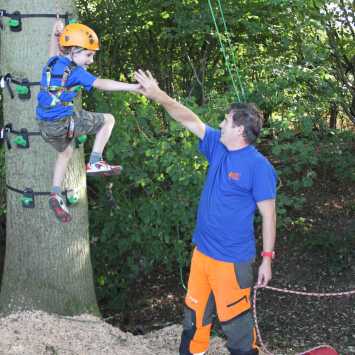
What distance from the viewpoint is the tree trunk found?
4.27m

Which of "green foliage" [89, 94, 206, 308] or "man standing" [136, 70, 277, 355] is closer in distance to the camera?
"man standing" [136, 70, 277, 355]

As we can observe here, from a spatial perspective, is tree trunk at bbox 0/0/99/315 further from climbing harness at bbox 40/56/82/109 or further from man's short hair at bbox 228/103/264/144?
man's short hair at bbox 228/103/264/144

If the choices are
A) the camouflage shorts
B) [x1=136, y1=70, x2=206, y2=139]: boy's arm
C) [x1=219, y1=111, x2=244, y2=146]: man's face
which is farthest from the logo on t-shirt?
the camouflage shorts

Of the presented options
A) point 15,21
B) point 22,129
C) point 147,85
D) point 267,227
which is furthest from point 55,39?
point 267,227

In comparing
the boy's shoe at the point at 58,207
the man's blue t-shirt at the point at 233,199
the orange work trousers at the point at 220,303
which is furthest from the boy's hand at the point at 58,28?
the orange work trousers at the point at 220,303

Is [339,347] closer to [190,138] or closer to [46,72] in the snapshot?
[190,138]

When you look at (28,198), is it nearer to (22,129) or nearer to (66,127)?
(22,129)

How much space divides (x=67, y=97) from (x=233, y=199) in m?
1.24

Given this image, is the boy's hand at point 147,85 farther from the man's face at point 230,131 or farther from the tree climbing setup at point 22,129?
the tree climbing setup at point 22,129

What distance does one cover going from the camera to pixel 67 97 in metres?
3.79

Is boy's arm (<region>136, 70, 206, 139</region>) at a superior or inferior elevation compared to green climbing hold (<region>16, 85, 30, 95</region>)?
inferior

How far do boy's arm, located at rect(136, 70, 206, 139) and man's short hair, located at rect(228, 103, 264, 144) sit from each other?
0.28m

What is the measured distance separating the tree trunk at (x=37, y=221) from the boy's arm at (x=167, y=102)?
96 cm

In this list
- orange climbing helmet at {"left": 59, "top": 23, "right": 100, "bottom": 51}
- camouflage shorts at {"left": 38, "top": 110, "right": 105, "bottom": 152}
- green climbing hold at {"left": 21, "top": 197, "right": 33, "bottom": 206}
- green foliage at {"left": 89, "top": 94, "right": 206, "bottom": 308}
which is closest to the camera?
orange climbing helmet at {"left": 59, "top": 23, "right": 100, "bottom": 51}
